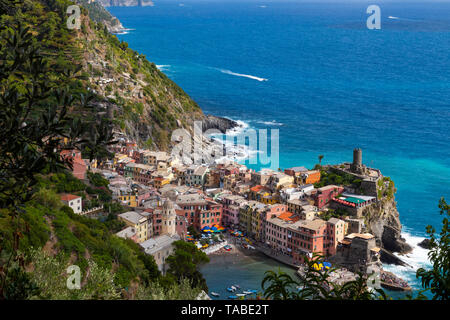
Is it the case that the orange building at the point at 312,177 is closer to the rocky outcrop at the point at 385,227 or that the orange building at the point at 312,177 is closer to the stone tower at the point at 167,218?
the rocky outcrop at the point at 385,227

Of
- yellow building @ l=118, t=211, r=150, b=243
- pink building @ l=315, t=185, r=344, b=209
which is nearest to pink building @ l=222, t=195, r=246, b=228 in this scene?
pink building @ l=315, t=185, r=344, b=209

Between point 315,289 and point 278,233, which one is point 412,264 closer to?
point 278,233

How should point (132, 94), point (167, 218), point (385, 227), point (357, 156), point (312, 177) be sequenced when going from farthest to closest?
point (132, 94)
point (312, 177)
point (357, 156)
point (385, 227)
point (167, 218)

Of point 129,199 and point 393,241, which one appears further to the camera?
point 393,241

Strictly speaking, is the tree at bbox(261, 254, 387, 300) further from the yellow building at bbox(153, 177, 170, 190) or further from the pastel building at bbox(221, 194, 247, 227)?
the yellow building at bbox(153, 177, 170, 190)

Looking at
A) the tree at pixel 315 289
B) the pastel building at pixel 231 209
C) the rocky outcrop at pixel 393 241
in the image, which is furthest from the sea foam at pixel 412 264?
the tree at pixel 315 289

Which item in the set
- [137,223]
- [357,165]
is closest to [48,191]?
[137,223]
